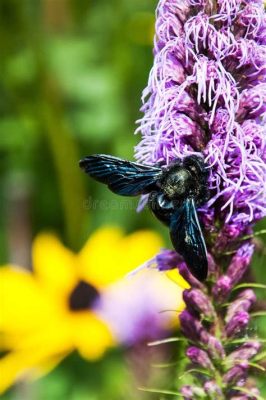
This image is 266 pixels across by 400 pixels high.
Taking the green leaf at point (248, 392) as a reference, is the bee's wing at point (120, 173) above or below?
above

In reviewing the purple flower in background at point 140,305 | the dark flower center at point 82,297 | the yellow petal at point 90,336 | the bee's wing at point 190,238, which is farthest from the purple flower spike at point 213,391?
the dark flower center at point 82,297

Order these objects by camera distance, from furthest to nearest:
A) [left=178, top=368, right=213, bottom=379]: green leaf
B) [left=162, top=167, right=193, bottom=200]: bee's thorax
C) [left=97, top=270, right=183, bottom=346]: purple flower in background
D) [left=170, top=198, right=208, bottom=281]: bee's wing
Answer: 1. [left=97, top=270, right=183, bottom=346]: purple flower in background
2. [left=162, top=167, right=193, bottom=200]: bee's thorax
3. [left=178, top=368, right=213, bottom=379]: green leaf
4. [left=170, top=198, right=208, bottom=281]: bee's wing

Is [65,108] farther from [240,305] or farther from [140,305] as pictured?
[240,305]

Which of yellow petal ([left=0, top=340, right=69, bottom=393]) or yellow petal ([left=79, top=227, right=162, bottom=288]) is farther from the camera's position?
yellow petal ([left=79, top=227, right=162, bottom=288])

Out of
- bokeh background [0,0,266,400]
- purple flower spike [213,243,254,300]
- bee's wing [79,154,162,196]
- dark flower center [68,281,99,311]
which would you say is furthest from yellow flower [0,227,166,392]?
purple flower spike [213,243,254,300]

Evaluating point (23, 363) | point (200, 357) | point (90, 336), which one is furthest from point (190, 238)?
point (23, 363)

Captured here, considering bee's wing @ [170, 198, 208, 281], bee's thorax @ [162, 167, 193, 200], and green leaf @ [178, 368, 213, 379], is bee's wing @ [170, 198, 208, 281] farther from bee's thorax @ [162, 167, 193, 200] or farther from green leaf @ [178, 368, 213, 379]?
green leaf @ [178, 368, 213, 379]

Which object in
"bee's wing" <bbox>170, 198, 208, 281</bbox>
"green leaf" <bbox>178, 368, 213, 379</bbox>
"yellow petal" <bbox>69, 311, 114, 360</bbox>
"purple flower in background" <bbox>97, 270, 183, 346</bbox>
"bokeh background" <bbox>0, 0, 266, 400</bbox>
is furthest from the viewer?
"bokeh background" <bbox>0, 0, 266, 400</bbox>

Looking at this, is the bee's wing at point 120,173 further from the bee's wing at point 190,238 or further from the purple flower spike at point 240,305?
the purple flower spike at point 240,305
